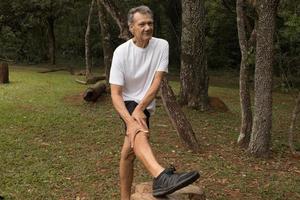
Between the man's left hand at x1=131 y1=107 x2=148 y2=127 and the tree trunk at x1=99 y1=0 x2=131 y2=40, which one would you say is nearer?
the man's left hand at x1=131 y1=107 x2=148 y2=127

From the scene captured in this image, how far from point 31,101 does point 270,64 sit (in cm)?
793

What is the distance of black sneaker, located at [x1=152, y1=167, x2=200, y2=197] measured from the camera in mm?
4031

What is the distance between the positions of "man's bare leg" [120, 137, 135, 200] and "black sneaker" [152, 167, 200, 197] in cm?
55

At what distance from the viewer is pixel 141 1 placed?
2762 centimetres

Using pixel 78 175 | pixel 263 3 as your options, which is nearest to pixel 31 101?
pixel 78 175

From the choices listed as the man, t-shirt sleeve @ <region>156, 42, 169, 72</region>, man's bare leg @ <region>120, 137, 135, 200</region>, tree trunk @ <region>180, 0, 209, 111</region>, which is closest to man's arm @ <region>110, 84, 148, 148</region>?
the man

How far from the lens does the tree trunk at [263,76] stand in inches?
300

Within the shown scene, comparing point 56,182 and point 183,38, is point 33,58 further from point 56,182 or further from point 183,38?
point 56,182

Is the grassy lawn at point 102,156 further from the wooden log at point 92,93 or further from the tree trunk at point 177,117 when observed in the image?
the wooden log at point 92,93

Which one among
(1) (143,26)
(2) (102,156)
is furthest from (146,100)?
(2) (102,156)

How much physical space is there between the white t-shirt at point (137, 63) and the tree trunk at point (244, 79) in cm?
403

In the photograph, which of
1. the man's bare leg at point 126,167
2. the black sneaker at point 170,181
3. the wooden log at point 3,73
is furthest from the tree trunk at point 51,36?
the black sneaker at point 170,181

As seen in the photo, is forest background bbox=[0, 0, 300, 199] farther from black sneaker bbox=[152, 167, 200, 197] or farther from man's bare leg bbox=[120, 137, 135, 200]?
black sneaker bbox=[152, 167, 200, 197]

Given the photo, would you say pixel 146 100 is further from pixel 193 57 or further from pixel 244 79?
pixel 193 57
